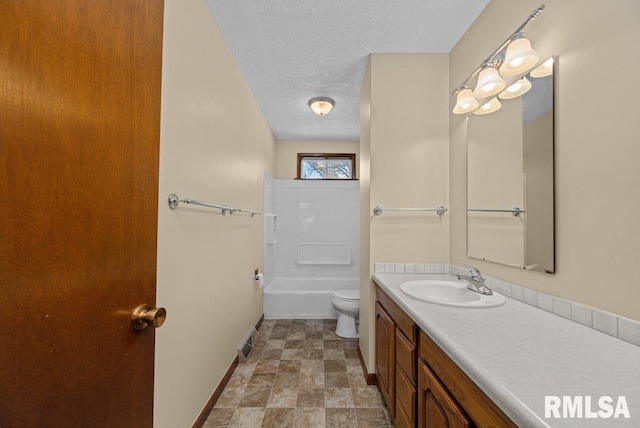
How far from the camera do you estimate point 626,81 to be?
0.87 metres

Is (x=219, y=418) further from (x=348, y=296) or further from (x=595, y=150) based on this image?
(x=595, y=150)

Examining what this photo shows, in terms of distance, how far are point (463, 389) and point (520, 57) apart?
143 cm

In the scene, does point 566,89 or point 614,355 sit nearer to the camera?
point 614,355

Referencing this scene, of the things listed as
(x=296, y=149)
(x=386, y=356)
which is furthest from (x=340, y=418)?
(x=296, y=149)

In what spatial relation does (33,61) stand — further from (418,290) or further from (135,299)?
(418,290)

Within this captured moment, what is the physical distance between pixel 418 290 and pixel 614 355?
2.74ft

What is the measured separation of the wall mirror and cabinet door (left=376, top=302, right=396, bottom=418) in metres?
0.71

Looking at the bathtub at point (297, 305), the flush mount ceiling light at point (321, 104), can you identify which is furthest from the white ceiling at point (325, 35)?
the bathtub at point (297, 305)

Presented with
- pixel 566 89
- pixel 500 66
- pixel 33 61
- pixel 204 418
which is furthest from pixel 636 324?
pixel 204 418

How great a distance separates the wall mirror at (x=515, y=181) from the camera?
1161mm

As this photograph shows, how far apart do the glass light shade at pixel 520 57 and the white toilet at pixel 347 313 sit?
2.19 metres

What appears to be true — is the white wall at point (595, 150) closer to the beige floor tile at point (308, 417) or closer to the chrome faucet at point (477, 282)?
the chrome faucet at point (477, 282)

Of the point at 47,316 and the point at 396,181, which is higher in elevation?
the point at 396,181

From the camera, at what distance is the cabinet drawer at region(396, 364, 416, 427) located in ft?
3.85
